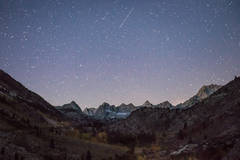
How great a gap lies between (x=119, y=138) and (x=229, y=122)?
58.7m

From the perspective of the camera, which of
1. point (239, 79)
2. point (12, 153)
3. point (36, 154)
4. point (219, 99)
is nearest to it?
point (12, 153)

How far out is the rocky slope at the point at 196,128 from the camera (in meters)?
45.0

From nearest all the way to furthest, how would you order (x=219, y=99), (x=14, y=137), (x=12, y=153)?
(x=12, y=153) < (x=14, y=137) < (x=219, y=99)

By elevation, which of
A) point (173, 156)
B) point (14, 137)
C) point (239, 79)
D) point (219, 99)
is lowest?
point (173, 156)

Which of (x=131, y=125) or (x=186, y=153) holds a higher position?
(x=131, y=125)

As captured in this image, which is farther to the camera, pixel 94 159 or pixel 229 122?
pixel 229 122

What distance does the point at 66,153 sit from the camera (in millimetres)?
49375

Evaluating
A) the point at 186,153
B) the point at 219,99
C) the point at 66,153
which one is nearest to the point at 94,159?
the point at 66,153

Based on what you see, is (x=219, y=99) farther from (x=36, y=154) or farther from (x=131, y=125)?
(x=36, y=154)

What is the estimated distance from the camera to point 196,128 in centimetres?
8375

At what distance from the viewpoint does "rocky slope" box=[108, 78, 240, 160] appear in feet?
148

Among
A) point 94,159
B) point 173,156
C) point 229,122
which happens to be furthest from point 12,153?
point 229,122

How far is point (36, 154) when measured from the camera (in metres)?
43.3

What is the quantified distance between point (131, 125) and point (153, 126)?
56.0ft
